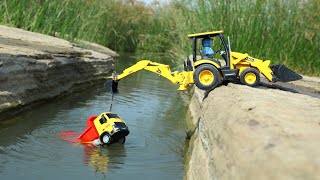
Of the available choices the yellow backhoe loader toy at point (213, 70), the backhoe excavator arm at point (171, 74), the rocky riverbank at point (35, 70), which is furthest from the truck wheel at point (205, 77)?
the rocky riverbank at point (35, 70)

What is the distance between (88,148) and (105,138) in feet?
0.74

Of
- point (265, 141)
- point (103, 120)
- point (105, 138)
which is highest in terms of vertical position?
point (265, 141)

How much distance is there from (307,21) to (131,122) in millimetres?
5066

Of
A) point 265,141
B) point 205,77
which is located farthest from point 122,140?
point 265,141

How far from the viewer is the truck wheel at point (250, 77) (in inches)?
182

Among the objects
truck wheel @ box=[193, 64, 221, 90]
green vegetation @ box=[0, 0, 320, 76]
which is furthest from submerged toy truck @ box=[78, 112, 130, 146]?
green vegetation @ box=[0, 0, 320, 76]

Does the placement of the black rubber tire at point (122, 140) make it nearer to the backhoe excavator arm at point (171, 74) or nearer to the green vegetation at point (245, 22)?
the backhoe excavator arm at point (171, 74)

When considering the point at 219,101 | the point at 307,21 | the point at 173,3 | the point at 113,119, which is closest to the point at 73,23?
the point at 173,3

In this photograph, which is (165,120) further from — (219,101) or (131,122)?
(219,101)

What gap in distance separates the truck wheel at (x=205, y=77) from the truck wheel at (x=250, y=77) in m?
0.32

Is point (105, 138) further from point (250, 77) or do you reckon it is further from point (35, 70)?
point (35, 70)

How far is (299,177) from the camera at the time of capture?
1.52 meters

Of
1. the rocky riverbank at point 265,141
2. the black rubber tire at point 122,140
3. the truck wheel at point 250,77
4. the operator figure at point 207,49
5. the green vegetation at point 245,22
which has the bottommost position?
the black rubber tire at point 122,140

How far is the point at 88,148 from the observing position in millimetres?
4730
